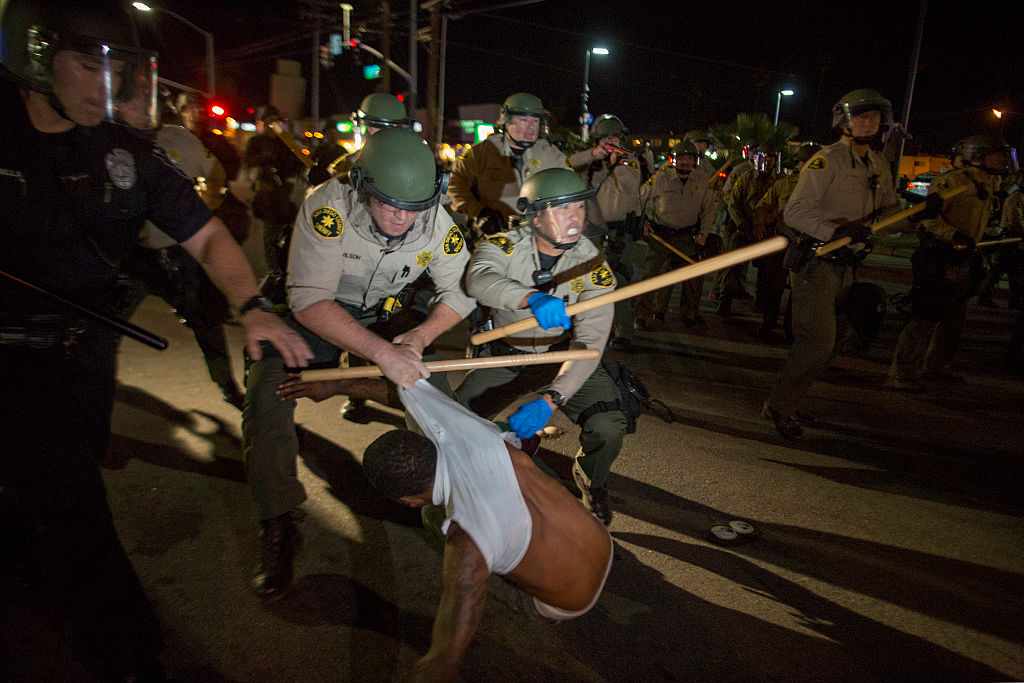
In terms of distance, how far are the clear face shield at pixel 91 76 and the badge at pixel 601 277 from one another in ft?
6.70

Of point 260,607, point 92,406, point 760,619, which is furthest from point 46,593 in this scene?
point 760,619

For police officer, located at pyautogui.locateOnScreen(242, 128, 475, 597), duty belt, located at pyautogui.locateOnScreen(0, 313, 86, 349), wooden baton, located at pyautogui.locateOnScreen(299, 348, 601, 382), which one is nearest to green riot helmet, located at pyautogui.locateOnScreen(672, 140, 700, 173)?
police officer, located at pyautogui.locateOnScreen(242, 128, 475, 597)

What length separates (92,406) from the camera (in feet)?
7.00

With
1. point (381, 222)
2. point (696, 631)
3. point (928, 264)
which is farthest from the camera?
point (928, 264)

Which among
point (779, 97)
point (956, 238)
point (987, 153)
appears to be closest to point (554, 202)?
point (956, 238)

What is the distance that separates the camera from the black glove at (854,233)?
4.28 meters

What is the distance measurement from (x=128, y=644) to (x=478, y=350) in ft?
6.47

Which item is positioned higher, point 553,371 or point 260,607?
point 553,371

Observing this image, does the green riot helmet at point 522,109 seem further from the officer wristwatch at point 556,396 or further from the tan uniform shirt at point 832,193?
the officer wristwatch at point 556,396

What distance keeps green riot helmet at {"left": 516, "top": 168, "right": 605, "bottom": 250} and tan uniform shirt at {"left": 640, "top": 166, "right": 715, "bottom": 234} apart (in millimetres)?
4922

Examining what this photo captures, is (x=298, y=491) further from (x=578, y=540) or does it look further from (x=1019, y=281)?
(x=1019, y=281)

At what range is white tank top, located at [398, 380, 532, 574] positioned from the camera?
6.17ft

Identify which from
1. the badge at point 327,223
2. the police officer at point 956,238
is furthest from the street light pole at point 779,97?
the badge at point 327,223

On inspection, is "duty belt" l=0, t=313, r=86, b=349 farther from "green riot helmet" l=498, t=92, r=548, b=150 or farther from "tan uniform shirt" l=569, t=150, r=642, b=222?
"tan uniform shirt" l=569, t=150, r=642, b=222
